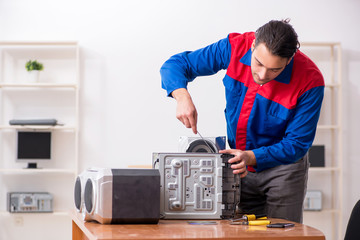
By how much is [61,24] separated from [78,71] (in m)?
0.49

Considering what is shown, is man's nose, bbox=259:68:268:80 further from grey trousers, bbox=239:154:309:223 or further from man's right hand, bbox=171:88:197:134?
grey trousers, bbox=239:154:309:223

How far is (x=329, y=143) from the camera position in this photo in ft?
15.6

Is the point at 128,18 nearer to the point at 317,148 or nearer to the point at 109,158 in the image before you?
the point at 109,158

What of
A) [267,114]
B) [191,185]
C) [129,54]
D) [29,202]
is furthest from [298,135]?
[29,202]

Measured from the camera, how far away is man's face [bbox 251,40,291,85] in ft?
5.36

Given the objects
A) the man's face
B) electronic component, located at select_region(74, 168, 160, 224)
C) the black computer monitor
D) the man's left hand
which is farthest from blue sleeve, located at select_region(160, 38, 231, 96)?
the black computer monitor

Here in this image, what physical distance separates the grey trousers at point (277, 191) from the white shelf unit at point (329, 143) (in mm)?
2794

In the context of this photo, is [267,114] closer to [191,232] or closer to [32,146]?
[191,232]

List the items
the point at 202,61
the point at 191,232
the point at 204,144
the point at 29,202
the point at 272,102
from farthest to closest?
the point at 29,202 → the point at 202,61 → the point at 272,102 → the point at 204,144 → the point at 191,232

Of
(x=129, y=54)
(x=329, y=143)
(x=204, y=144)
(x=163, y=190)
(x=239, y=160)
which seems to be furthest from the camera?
(x=329, y=143)

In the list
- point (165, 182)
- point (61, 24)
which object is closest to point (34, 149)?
point (61, 24)

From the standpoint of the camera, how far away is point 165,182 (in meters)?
1.52

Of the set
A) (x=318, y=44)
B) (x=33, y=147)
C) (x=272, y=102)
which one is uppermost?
(x=318, y=44)

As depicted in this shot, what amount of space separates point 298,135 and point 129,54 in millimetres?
2899
